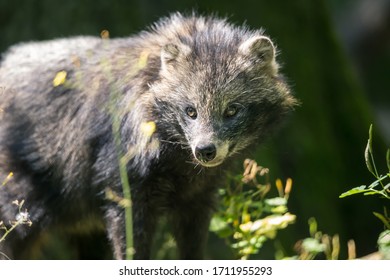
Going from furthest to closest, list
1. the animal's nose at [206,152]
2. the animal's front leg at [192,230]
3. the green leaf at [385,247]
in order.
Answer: the animal's front leg at [192,230], the animal's nose at [206,152], the green leaf at [385,247]

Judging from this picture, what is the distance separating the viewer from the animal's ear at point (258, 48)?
5660 mm

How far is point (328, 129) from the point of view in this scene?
9.95 metres

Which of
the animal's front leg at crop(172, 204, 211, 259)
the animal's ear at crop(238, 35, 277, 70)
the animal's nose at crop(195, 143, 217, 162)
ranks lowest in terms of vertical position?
the animal's front leg at crop(172, 204, 211, 259)

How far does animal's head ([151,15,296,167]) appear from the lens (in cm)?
546

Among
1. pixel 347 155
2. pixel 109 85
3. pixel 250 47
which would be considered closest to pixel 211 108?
pixel 250 47

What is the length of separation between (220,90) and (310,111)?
4390 millimetres

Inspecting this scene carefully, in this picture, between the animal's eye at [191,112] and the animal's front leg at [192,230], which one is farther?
the animal's front leg at [192,230]

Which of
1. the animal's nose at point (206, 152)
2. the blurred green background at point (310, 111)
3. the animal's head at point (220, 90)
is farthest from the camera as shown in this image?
the blurred green background at point (310, 111)

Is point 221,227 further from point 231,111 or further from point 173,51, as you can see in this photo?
point 173,51

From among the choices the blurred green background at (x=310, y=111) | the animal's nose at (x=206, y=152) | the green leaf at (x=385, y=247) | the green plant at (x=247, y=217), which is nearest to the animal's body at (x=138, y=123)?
the animal's nose at (x=206, y=152)

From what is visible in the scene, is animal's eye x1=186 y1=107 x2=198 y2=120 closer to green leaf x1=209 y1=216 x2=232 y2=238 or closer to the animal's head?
the animal's head

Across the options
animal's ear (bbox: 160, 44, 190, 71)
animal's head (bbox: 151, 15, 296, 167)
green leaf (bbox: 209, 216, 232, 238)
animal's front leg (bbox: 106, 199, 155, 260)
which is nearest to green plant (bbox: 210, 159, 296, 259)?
green leaf (bbox: 209, 216, 232, 238)

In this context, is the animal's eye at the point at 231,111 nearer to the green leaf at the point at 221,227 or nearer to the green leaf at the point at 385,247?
the green leaf at the point at 221,227
